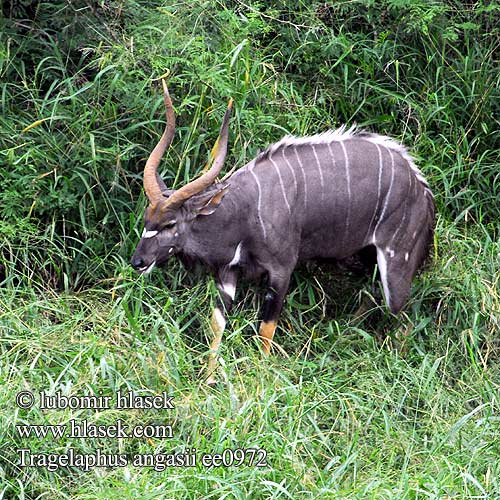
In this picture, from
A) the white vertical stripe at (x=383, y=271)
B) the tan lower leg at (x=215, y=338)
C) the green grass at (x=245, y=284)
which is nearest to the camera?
the green grass at (x=245, y=284)

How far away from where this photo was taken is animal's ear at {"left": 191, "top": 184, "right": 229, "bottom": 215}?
19.1ft

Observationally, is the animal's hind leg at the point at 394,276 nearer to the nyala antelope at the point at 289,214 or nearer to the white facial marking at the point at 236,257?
the nyala antelope at the point at 289,214

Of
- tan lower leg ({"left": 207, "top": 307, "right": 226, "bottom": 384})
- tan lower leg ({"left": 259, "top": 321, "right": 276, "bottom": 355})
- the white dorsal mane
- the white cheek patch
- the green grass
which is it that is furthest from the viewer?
the white dorsal mane

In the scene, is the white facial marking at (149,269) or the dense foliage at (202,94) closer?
A: the white facial marking at (149,269)

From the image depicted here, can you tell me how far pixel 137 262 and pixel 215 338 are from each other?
1.71ft

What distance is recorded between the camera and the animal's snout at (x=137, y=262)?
578 centimetres

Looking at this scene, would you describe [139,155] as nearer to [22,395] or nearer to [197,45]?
[197,45]

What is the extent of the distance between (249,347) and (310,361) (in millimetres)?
380

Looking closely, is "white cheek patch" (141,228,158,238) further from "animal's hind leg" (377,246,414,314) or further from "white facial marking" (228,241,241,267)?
"animal's hind leg" (377,246,414,314)

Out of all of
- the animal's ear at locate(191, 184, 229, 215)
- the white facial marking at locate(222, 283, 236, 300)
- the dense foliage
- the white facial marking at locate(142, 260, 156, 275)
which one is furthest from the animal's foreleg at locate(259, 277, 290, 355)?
A: the dense foliage

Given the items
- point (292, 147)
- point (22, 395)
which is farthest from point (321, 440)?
point (292, 147)

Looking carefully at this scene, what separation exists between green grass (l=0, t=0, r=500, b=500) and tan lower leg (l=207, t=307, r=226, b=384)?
0.06 meters

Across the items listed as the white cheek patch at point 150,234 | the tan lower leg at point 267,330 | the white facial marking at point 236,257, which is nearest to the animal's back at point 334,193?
the white facial marking at point 236,257

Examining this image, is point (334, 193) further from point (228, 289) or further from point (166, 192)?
point (166, 192)
